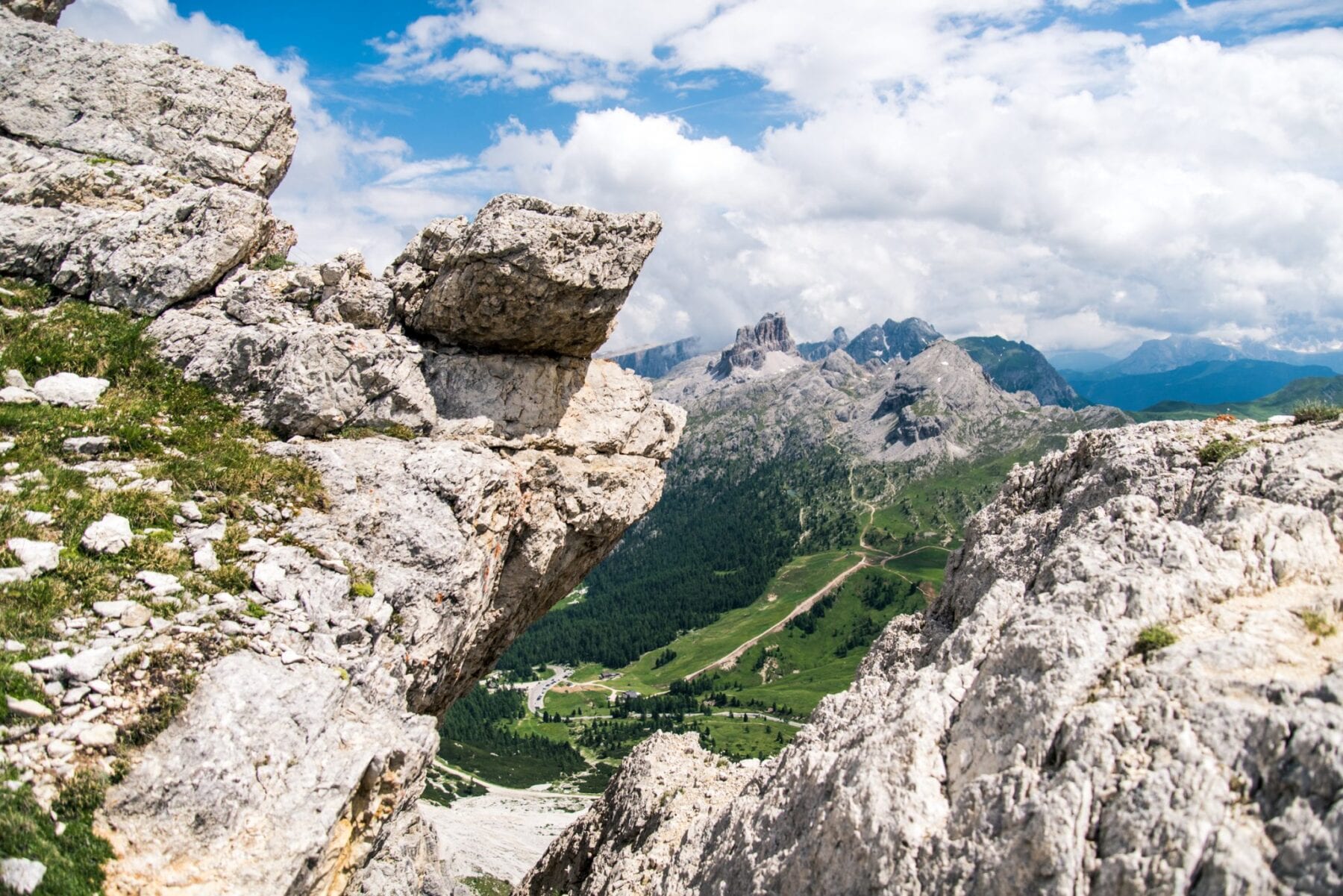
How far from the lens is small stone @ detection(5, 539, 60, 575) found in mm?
16516

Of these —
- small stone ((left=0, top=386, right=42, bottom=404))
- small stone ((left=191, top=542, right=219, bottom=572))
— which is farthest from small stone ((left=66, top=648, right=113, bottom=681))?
small stone ((left=0, top=386, right=42, bottom=404))

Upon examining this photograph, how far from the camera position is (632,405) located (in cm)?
3903

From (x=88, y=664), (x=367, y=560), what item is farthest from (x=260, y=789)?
(x=367, y=560)

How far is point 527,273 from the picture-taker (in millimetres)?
30875

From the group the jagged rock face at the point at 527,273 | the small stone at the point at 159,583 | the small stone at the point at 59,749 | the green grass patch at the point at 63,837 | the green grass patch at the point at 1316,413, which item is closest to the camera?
the green grass patch at the point at 63,837

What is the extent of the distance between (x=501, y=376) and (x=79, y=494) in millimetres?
17077

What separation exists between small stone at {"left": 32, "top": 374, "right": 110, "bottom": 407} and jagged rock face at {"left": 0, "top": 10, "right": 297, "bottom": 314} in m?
5.19

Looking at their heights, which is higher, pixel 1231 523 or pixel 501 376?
pixel 501 376

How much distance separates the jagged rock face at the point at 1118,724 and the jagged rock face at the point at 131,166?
96.1ft

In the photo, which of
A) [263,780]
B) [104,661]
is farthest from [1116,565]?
[104,661]

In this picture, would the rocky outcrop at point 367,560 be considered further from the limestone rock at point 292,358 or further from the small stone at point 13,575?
the small stone at point 13,575

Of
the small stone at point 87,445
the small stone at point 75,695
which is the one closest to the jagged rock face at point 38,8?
the small stone at point 87,445

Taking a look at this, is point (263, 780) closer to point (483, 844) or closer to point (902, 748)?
point (902, 748)

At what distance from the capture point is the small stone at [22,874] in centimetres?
1193
